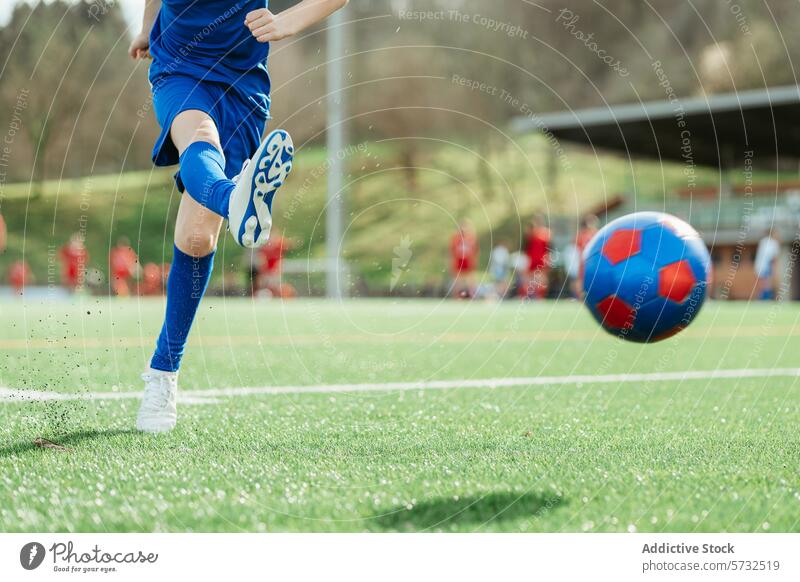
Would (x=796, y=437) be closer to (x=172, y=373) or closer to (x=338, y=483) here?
(x=338, y=483)

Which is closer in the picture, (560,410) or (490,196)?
(560,410)

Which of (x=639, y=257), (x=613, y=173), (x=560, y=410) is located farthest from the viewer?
(x=613, y=173)

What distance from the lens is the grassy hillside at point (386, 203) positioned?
38.8 metres

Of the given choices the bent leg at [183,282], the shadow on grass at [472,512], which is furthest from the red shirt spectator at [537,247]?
the shadow on grass at [472,512]

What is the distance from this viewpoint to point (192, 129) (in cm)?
386

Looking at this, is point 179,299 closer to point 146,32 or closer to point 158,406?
point 158,406

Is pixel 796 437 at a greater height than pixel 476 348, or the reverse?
pixel 796 437

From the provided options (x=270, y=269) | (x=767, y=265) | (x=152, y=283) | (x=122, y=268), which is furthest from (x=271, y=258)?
(x=767, y=265)

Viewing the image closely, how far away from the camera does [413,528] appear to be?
8.45 feet

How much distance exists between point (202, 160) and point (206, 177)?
0.40 feet

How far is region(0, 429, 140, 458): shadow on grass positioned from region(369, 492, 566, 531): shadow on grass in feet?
4.99
